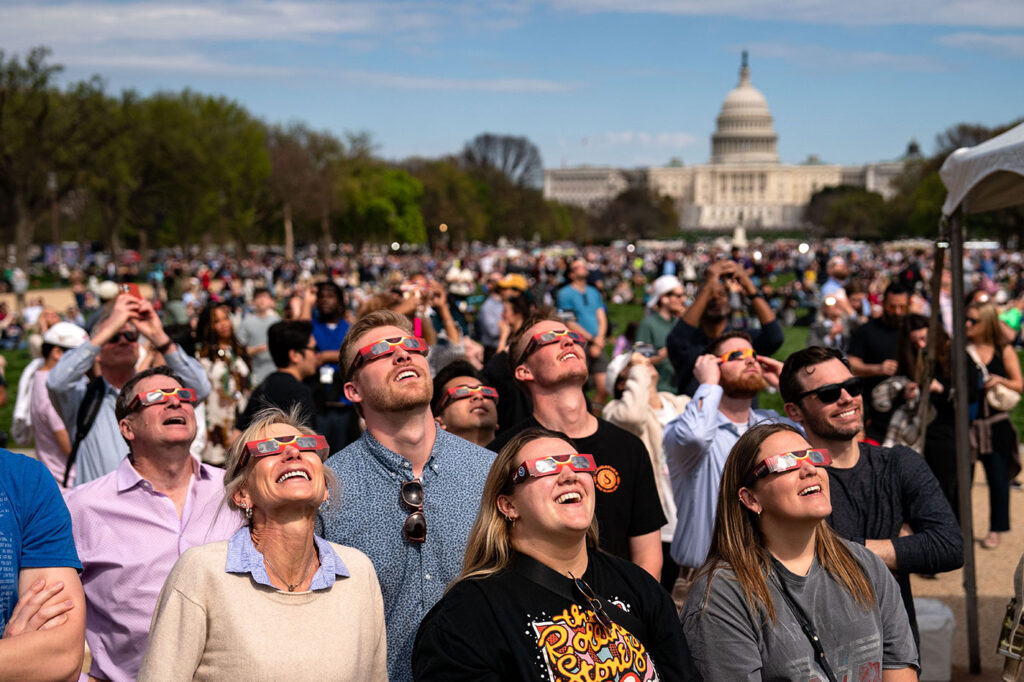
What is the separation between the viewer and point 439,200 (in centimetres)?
8825

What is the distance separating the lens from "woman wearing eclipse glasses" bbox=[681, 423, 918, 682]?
10.1 ft

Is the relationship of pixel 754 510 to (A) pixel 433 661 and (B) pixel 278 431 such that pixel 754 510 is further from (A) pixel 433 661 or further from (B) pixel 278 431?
(B) pixel 278 431

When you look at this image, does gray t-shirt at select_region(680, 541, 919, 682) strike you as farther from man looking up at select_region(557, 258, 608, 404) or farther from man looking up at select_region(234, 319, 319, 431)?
man looking up at select_region(557, 258, 608, 404)

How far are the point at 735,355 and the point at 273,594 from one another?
97.0 inches

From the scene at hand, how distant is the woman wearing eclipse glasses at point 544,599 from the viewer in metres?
2.72

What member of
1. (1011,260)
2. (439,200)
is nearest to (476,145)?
(439,200)

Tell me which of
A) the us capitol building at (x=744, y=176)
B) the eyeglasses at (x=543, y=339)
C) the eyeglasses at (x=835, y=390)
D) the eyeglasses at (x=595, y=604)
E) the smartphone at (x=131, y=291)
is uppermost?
the us capitol building at (x=744, y=176)

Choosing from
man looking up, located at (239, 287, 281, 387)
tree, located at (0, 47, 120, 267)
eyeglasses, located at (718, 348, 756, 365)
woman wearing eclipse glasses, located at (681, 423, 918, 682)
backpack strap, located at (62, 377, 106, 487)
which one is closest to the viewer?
woman wearing eclipse glasses, located at (681, 423, 918, 682)

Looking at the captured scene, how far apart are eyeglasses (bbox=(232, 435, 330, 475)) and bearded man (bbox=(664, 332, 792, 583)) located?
183 cm

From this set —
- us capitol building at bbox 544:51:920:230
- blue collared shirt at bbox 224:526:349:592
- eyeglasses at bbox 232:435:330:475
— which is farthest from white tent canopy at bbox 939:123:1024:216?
us capitol building at bbox 544:51:920:230

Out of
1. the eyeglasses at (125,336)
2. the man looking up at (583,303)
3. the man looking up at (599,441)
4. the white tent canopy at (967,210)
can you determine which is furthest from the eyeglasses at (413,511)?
the man looking up at (583,303)

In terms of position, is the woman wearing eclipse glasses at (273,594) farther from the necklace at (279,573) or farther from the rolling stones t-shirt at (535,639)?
the rolling stones t-shirt at (535,639)

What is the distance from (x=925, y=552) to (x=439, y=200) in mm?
85622

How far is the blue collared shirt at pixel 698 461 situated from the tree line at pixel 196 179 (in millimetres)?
46375
